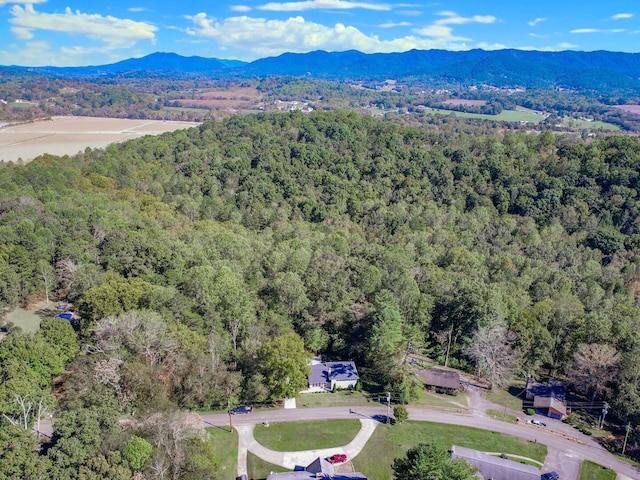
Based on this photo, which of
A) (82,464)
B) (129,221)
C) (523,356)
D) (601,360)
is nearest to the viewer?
(82,464)

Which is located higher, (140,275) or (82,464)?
(140,275)

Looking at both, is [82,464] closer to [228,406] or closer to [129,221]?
[228,406]

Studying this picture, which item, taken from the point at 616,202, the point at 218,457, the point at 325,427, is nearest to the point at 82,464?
the point at 218,457

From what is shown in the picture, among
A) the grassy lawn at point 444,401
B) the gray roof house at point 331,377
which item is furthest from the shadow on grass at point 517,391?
the gray roof house at point 331,377

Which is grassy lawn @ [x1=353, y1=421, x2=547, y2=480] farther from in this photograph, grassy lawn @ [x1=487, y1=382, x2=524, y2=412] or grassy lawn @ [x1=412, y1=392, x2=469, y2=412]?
grassy lawn @ [x1=487, y1=382, x2=524, y2=412]

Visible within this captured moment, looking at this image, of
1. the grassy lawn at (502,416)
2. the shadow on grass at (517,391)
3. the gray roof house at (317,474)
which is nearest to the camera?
the gray roof house at (317,474)

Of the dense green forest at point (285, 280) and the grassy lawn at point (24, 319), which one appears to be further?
the grassy lawn at point (24, 319)

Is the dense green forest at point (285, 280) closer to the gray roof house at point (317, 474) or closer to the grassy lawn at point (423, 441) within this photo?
the grassy lawn at point (423, 441)
